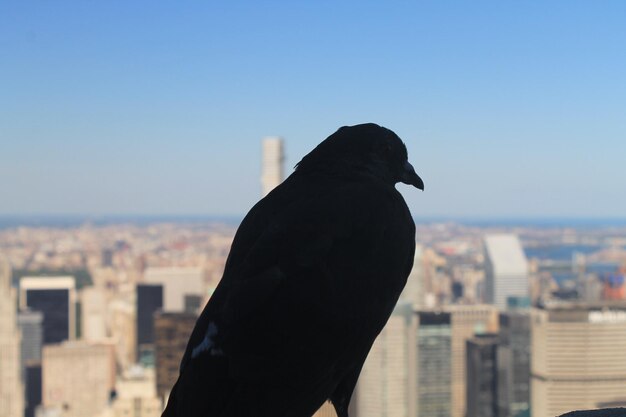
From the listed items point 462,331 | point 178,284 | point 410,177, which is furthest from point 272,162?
point 410,177

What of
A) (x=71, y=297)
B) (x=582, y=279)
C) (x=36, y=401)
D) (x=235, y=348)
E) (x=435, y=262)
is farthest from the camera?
(x=435, y=262)

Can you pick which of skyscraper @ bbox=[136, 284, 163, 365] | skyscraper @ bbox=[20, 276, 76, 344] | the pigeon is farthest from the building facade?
the pigeon

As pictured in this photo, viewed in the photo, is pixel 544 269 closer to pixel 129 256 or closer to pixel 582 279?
pixel 582 279

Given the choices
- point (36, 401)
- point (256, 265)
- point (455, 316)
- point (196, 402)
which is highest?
point (256, 265)

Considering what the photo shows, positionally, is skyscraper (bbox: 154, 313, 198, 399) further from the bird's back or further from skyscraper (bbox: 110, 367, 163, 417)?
the bird's back

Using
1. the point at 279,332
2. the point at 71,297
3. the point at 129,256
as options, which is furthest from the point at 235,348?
the point at 129,256

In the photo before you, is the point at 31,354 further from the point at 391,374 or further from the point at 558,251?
the point at 558,251
